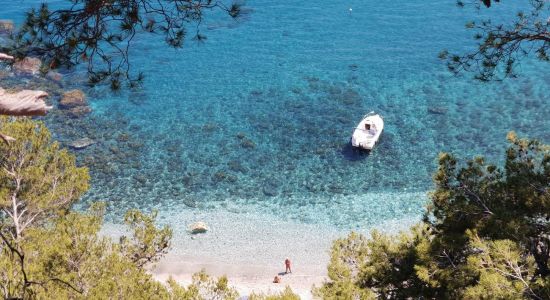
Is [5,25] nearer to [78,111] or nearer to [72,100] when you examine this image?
[72,100]

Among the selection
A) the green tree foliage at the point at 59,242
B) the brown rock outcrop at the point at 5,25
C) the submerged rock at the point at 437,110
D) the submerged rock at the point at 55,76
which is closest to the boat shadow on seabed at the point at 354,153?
the submerged rock at the point at 437,110

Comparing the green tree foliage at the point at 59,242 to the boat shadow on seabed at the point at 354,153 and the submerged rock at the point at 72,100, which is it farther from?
the submerged rock at the point at 72,100

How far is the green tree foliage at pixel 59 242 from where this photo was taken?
397 inches

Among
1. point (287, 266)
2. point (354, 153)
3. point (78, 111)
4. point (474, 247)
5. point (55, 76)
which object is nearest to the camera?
point (474, 247)

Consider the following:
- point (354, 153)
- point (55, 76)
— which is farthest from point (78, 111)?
point (354, 153)

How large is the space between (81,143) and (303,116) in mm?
12530

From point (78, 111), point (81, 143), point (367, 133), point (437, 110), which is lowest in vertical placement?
point (81, 143)

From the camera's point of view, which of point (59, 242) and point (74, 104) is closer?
point (59, 242)

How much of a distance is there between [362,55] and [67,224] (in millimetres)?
27750

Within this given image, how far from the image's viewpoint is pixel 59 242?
11.7 m

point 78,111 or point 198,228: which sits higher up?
point 78,111

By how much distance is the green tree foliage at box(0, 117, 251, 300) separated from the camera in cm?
1008

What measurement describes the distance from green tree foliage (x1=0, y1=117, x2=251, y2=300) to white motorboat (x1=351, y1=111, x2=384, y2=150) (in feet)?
47.9

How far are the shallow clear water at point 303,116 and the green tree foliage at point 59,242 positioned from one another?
401 inches
